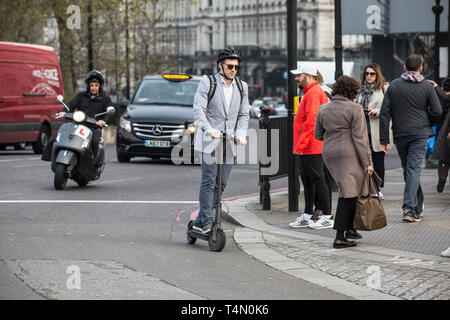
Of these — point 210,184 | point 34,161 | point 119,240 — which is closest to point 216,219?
point 210,184

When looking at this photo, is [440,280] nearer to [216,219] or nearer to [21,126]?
[216,219]

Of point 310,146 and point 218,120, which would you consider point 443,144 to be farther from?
point 218,120

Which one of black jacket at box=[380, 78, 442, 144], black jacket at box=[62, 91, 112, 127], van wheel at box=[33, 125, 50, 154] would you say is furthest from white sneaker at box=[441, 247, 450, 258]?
van wheel at box=[33, 125, 50, 154]

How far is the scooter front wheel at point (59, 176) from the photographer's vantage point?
574 inches

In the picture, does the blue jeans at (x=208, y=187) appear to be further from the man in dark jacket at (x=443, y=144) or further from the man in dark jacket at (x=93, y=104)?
the man in dark jacket at (x=93, y=104)

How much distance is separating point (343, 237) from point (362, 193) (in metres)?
0.44

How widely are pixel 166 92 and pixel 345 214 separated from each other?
1314cm

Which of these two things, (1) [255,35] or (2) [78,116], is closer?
(2) [78,116]

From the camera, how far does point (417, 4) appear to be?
108 feet

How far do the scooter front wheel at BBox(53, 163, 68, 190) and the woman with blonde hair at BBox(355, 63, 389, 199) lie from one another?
14.2 feet

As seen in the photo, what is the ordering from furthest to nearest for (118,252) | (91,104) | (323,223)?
1. (91,104)
2. (323,223)
3. (118,252)

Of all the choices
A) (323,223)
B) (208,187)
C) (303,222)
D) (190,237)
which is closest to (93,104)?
(303,222)

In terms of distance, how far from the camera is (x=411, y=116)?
10.9 m
